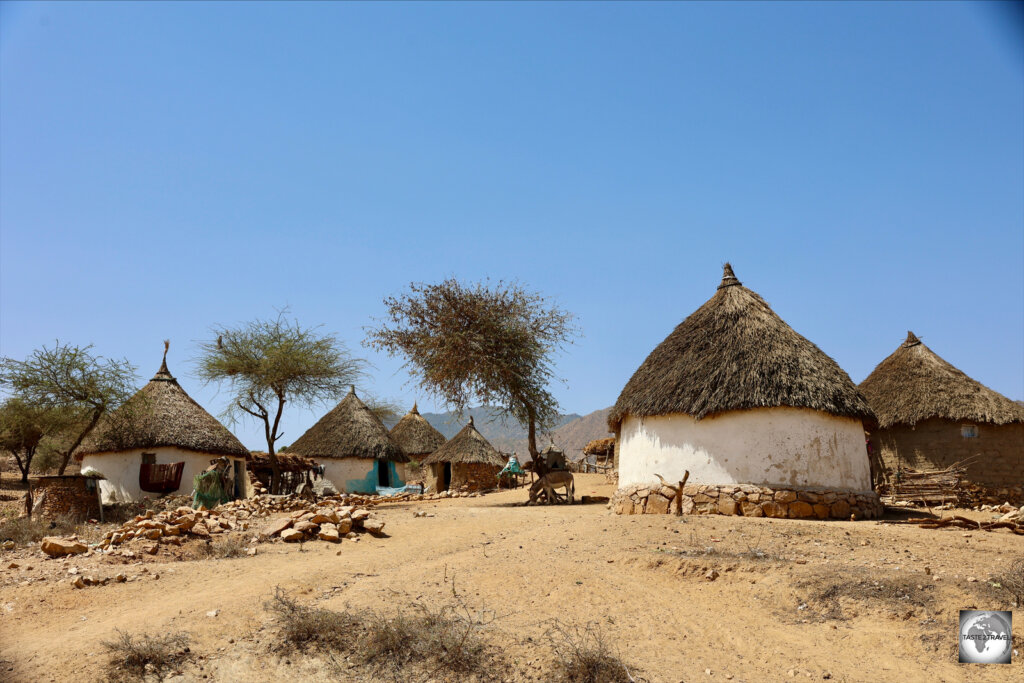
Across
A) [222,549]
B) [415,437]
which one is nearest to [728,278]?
[222,549]

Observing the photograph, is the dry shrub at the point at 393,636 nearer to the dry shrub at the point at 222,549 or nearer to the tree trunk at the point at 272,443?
the dry shrub at the point at 222,549

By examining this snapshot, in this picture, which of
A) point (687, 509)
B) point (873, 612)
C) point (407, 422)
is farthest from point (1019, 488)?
point (407, 422)

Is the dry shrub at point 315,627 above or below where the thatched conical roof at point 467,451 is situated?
below

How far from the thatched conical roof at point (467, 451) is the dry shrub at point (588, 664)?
2106cm

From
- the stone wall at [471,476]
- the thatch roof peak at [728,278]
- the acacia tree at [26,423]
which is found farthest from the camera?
the stone wall at [471,476]

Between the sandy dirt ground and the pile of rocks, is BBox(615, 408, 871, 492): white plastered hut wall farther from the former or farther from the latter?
the pile of rocks

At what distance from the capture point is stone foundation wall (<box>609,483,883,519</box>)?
1260cm

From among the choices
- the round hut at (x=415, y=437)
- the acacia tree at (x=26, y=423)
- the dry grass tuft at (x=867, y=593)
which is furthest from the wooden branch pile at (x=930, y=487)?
the acacia tree at (x=26, y=423)

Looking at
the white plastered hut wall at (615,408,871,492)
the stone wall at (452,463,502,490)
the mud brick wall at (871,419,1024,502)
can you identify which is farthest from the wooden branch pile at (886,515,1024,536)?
the stone wall at (452,463,502,490)

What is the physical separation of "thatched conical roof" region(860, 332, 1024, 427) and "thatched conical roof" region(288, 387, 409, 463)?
695 inches

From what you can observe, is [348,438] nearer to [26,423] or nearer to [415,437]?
[415,437]

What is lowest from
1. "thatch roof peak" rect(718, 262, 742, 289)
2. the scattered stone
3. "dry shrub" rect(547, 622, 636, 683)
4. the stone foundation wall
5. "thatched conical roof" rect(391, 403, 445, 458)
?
"dry shrub" rect(547, 622, 636, 683)

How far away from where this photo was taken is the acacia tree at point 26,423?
22781 millimetres

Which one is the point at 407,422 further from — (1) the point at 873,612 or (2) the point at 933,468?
(1) the point at 873,612
